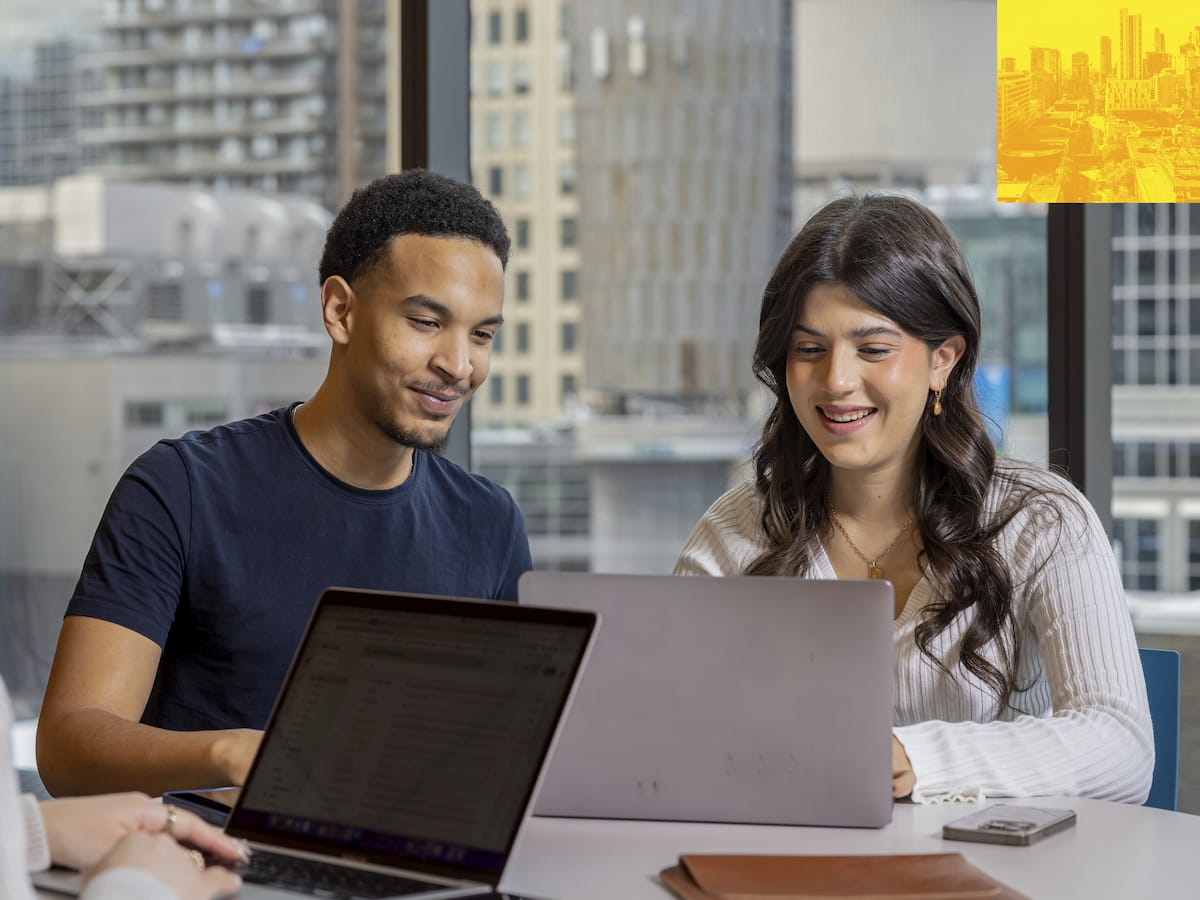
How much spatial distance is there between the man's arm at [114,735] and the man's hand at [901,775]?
0.63 metres

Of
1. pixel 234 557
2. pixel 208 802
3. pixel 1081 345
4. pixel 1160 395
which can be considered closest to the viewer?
pixel 208 802

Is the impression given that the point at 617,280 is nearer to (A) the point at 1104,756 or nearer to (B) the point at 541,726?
(A) the point at 1104,756

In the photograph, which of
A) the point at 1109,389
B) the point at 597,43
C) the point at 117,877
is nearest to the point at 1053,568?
the point at 1109,389

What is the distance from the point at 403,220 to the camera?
177cm

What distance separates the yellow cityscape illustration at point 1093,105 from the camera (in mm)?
1985

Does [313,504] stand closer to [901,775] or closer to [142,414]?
[901,775]

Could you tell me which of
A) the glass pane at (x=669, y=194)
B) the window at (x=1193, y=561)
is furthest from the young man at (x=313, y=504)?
the glass pane at (x=669, y=194)

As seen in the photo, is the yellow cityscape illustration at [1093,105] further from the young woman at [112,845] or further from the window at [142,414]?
the window at [142,414]

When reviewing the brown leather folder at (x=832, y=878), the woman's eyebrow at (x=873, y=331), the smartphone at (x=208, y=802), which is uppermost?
the woman's eyebrow at (x=873, y=331)

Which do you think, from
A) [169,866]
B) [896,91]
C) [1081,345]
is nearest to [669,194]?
[896,91]

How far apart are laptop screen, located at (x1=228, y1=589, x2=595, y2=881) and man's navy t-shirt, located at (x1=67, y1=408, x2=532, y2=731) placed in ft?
1.80

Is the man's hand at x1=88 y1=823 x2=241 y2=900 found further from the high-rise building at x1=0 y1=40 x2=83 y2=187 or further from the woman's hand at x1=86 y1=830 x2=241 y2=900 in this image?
the high-rise building at x1=0 y1=40 x2=83 y2=187

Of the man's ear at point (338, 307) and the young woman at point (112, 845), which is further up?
the man's ear at point (338, 307)

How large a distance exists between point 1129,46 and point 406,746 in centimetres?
154
